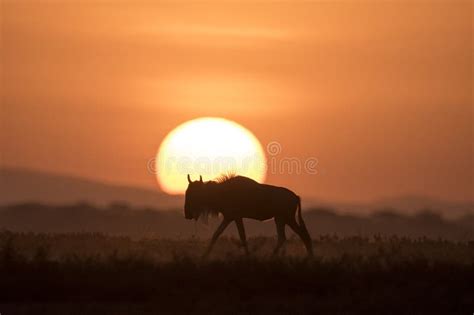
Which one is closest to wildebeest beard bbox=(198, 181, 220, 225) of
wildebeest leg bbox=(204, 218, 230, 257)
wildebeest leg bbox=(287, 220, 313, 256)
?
wildebeest leg bbox=(204, 218, 230, 257)

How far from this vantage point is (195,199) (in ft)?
97.9

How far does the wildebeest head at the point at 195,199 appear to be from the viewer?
97.8 feet

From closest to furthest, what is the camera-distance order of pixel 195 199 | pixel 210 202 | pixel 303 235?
pixel 303 235
pixel 210 202
pixel 195 199

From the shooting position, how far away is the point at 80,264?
72.5 ft

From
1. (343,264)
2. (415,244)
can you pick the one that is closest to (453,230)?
(415,244)

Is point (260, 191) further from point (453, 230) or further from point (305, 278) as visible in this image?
point (453, 230)

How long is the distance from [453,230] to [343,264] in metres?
72.5

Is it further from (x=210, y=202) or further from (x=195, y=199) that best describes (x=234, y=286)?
(x=195, y=199)

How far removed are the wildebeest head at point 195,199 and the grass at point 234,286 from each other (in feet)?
18.7

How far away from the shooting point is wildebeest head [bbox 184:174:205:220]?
29.8 metres

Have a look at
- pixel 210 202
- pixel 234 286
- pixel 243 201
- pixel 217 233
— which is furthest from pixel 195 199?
pixel 234 286

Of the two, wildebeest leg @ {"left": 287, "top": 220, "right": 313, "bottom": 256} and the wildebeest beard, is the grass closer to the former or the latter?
wildebeest leg @ {"left": 287, "top": 220, "right": 313, "bottom": 256}

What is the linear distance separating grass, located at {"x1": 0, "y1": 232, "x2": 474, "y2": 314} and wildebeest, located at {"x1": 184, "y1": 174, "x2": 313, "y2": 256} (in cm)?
504

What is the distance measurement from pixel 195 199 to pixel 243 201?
1.31 meters
